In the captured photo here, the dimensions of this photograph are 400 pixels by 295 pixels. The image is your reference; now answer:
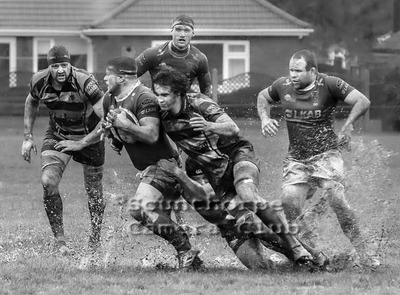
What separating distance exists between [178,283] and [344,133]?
1.97 meters

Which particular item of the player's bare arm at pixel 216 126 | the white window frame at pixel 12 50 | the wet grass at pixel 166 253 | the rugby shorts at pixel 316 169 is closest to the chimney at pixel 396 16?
the white window frame at pixel 12 50

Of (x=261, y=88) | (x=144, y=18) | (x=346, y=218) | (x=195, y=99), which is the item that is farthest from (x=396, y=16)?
(x=195, y=99)

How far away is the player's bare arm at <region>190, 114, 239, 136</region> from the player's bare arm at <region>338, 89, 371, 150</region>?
3.40ft

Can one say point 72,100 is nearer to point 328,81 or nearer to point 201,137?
point 201,137

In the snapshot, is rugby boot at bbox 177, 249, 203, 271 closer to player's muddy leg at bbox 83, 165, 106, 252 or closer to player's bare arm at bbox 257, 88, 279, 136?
player's bare arm at bbox 257, 88, 279, 136

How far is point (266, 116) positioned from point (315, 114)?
470 millimetres

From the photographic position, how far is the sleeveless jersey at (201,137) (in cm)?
760

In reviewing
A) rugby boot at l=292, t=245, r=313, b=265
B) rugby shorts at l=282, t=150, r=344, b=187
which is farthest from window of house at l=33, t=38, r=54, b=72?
rugby boot at l=292, t=245, r=313, b=265

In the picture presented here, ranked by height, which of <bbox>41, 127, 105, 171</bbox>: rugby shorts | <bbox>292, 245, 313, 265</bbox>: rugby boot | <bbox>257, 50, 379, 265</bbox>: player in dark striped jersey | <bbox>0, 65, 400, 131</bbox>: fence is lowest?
<bbox>0, 65, 400, 131</bbox>: fence

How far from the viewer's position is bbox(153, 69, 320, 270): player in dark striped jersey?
295 inches

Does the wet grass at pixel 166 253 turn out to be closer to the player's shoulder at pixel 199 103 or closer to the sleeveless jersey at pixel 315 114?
the sleeveless jersey at pixel 315 114

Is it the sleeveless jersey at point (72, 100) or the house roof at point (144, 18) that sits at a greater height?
the sleeveless jersey at point (72, 100)

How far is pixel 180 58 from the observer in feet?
32.5

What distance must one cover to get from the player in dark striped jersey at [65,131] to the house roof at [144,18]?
20.3 m
